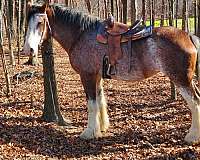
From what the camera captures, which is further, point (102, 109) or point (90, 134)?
point (102, 109)

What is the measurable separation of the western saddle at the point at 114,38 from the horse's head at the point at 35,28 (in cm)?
102

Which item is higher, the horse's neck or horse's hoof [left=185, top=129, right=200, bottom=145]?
the horse's neck

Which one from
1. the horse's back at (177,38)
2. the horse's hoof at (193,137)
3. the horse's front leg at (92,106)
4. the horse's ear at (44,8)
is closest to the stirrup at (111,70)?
the horse's front leg at (92,106)

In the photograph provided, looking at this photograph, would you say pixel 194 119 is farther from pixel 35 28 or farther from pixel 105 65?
pixel 35 28

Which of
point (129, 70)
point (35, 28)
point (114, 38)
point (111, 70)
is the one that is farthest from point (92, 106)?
point (35, 28)

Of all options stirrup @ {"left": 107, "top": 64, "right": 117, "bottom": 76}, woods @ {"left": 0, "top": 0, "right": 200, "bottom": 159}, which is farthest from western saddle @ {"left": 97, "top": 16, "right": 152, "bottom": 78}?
woods @ {"left": 0, "top": 0, "right": 200, "bottom": 159}

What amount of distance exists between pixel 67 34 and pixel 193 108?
269 cm

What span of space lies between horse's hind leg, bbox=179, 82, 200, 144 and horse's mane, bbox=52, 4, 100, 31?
2061 mm

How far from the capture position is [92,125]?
6.96 meters

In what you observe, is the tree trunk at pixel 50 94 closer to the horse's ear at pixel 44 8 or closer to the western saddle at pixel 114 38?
the horse's ear at pixel 44 8

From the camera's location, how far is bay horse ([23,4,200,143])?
621 cm

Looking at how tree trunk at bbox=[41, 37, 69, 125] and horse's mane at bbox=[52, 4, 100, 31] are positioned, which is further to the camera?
tree trunk at bbox=[41, 37, 69, 125]

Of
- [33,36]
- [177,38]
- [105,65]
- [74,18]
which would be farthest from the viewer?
[74,18]

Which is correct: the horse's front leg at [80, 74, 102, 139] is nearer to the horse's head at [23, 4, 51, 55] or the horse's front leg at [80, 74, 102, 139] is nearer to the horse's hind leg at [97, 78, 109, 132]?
the horse's hind leg at [97, 78, 109, 132]
